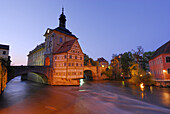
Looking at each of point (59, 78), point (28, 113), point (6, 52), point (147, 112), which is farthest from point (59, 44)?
point (147, 112)

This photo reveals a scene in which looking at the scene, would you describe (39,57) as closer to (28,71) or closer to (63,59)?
(28,71)

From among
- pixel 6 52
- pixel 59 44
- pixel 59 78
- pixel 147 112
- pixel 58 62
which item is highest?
pixel 59 44

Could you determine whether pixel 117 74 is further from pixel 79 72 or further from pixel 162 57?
pixel 79 72

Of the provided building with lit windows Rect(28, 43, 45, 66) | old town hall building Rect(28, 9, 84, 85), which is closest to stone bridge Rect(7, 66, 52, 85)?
old town hall building Rect(28, 9, 84, 85)

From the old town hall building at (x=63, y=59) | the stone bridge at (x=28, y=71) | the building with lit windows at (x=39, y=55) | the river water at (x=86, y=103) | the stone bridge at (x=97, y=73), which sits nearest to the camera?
the river water at (x=86, y=103)

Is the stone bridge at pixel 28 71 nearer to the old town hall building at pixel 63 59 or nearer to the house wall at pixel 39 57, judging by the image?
the old town hall building at pixel 63 59

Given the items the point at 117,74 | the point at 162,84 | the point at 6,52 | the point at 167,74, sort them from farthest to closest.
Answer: the point at 117,74 → the point at 6,52 → the point at 167,74 → the point at 162,84

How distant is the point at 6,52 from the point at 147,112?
3556cm

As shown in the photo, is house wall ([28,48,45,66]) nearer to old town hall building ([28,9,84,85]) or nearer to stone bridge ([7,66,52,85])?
old town hall building ([28,9,84,85])

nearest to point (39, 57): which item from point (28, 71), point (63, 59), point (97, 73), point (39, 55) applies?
point (39, 55)

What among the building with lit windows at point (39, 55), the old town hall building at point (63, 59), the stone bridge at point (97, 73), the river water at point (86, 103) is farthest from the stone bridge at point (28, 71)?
the stone bridge at point (97, 73)

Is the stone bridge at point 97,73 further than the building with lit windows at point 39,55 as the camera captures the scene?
Yes

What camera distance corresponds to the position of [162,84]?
64.2 feet

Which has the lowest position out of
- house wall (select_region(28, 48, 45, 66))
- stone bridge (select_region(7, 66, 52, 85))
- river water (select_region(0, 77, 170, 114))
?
river water (select_region(0, 77, 170, 114))
